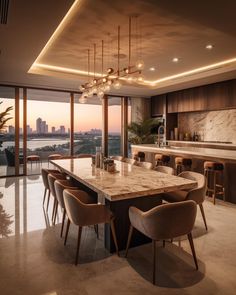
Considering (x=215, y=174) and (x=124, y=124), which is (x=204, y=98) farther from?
(x=124, y=124)

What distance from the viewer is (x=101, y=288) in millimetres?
2213

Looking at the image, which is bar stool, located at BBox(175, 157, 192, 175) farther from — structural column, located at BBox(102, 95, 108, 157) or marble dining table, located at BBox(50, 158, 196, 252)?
structural column, located at BBox(102, 95, 108, 157)

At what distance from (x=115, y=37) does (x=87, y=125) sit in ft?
16.2

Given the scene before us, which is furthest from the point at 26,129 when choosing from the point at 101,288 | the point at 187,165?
the point at 101,288

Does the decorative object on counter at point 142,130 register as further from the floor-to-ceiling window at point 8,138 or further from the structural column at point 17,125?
the floor-to-ceiling window at point 8,138

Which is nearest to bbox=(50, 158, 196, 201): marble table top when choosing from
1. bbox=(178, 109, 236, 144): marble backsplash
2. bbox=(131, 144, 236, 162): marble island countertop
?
bbox=(131, 144, 236, 162): marble island countertop

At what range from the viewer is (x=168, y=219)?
7.47 feet

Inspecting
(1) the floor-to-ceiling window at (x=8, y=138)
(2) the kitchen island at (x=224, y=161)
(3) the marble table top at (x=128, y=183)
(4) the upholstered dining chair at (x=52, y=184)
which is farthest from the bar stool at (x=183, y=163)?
(1) the floor-to-ceiling window at (x=8, y=138)

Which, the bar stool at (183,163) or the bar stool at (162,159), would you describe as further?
the bar stool at (162,159)

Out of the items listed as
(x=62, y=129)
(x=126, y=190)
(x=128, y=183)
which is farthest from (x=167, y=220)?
(x=62, y=129)

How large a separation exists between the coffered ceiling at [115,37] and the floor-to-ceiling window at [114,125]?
8.87 ft

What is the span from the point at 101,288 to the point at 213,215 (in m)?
2.62

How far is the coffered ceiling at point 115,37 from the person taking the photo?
115 inches

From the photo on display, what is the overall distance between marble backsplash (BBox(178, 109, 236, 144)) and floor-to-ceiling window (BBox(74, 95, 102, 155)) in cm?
299
